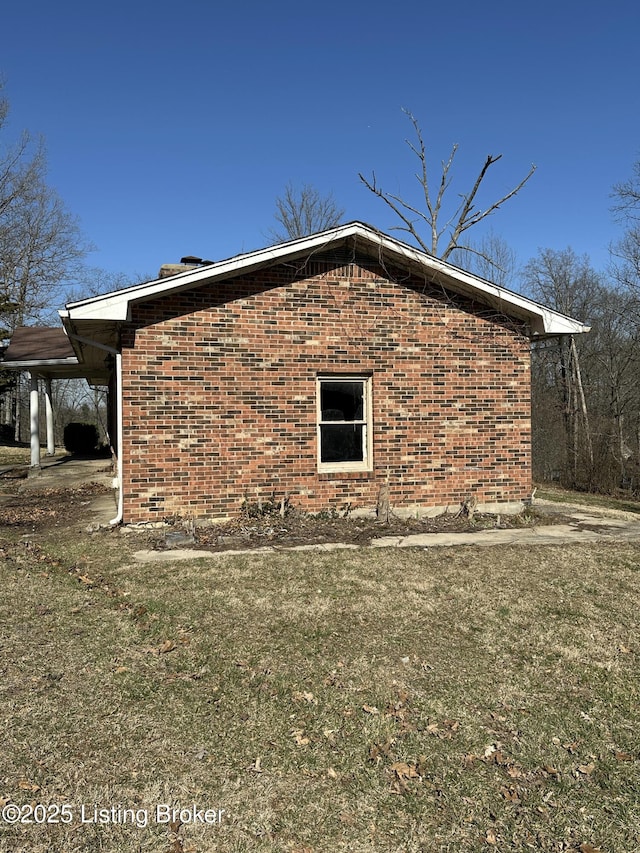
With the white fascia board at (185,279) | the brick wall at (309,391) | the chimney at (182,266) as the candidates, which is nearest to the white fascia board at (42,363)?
the chimney at (182,266)

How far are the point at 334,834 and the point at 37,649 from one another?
288 cm

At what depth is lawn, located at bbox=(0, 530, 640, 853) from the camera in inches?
108

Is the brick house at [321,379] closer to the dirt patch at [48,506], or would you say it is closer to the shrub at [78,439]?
the dirt patch at [48,506]

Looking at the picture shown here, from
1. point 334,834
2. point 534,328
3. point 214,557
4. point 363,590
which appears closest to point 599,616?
point 363,590

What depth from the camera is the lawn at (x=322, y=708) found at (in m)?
2.75

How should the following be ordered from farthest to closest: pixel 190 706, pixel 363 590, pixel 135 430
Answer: pixel 135 430, pixel 363 590, pixel 190 706

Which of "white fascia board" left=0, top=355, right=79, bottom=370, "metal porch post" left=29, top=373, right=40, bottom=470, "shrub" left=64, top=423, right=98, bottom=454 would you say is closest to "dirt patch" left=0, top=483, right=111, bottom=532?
"metal porch post" left=29, top=373, right=40, bottom=470

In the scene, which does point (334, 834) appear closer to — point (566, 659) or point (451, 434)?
point (566, 659)

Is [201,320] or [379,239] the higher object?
[379,239]

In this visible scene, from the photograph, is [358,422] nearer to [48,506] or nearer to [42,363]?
[48,506]

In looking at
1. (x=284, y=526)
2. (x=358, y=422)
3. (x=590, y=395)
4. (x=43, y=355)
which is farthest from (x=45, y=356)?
(x=590, y=395)

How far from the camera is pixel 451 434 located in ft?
31.2

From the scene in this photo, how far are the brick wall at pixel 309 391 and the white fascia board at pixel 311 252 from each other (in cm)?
27

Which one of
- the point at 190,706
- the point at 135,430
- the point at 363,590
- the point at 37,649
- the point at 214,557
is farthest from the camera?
the point at 135,430
